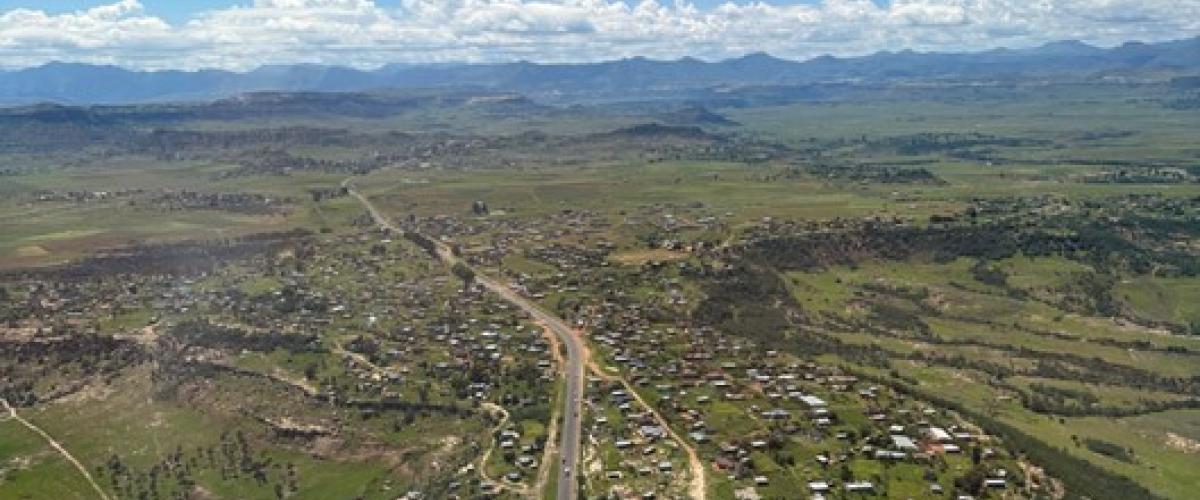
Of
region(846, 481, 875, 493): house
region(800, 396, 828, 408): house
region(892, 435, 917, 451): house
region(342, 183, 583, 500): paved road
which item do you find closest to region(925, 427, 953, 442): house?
region(892, 435, 917, 451): house

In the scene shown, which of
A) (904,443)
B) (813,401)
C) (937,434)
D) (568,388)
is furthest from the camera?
(568,388)

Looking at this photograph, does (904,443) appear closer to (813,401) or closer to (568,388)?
(813,401)

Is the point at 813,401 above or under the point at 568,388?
above

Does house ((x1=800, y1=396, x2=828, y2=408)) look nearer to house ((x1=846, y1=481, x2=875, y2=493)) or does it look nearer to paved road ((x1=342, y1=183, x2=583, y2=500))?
house ((x1=846, y1=481, x2=875, y2=493))

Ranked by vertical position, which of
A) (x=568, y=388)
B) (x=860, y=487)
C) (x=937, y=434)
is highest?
(x=937, y=434)

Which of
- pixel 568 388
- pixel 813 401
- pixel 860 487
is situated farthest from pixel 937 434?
pixel 568 388

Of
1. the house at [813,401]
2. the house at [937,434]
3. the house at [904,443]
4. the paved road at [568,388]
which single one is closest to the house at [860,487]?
the house at [904,443]

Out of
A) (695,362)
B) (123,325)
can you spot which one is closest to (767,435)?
(695,362)

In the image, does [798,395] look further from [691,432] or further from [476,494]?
[476,494]
